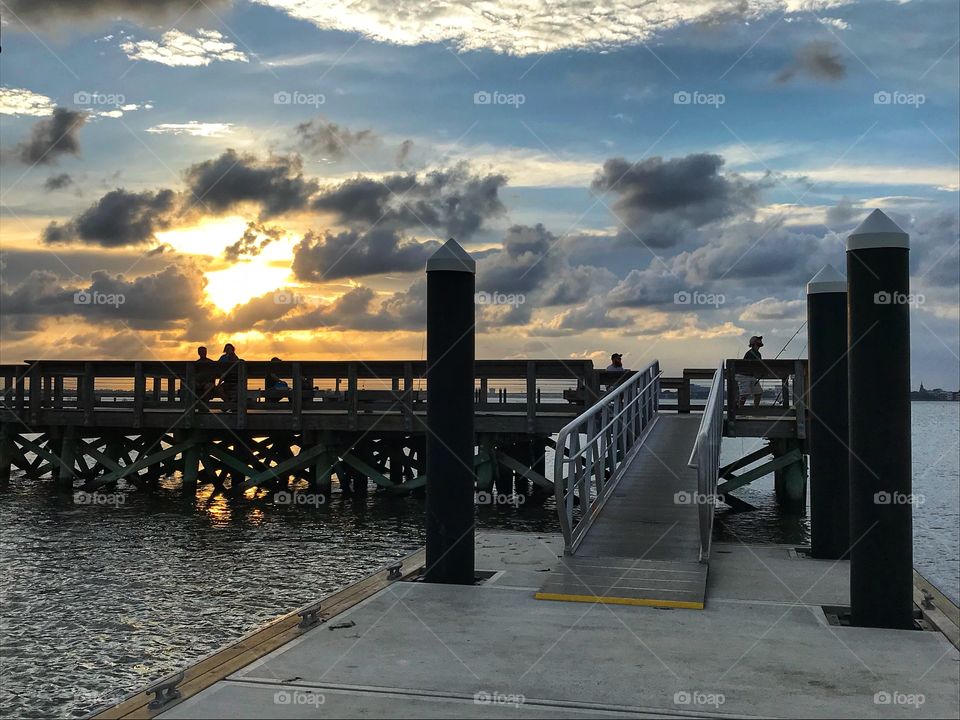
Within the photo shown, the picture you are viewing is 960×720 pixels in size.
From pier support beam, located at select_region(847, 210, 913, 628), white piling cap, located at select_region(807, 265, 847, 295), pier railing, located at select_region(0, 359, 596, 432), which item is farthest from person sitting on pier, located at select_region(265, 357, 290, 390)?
pier support beam, located at select_region(847, 210, 913, 628)

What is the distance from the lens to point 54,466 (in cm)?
2341

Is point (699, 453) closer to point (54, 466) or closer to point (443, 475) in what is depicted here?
point (443, 475)

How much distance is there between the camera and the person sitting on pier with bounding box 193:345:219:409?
20.9m

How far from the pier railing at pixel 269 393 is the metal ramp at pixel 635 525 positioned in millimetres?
5331

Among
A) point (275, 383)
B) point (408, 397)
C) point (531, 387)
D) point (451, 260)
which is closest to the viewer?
point (451, 260)

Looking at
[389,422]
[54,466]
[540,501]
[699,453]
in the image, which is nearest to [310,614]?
[699,453]

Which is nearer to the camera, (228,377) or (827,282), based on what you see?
(827,282)

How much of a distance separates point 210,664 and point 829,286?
278 inches

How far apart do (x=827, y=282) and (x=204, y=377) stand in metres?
14.8
